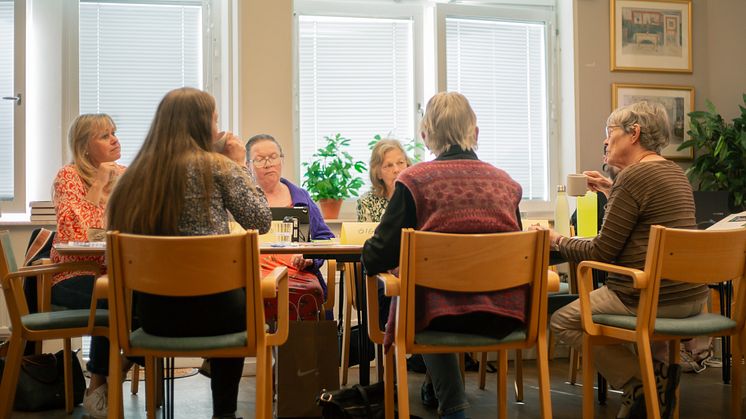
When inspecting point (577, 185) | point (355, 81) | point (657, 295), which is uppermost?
point (355, 81)

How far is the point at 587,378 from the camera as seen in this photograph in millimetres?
2631

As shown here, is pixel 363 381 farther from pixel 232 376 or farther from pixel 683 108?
pixel 683 108

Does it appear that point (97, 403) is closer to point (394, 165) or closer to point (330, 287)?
point (330, 287)

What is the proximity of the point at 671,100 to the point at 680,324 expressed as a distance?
3.37m

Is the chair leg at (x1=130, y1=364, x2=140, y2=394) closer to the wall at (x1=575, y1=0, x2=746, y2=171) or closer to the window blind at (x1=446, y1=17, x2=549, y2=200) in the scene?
the window blind at (x1=446, y1=17, x2=549, y2=200)

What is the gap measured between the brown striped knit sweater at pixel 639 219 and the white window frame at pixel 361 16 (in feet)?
9.01

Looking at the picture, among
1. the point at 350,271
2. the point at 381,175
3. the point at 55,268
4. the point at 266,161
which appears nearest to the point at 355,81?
the point at 381,175

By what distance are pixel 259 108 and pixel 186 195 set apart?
2.56m

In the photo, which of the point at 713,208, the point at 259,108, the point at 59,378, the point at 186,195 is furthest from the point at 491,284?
the point at 713,208

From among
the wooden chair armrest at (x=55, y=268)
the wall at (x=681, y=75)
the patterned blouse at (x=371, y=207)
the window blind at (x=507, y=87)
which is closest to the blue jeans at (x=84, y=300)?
the wooden chair armrest at (x=55, y=268)

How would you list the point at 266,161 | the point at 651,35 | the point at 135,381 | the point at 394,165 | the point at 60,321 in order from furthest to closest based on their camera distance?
the point at 651,35 < the point at 394,165 < the point at 266,161 < the point at 135,381 < the point at 60,321

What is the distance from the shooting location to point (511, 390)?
12.5ft

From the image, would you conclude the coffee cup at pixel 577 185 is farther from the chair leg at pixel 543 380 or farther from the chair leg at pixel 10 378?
the chair leg at pixel 10 378

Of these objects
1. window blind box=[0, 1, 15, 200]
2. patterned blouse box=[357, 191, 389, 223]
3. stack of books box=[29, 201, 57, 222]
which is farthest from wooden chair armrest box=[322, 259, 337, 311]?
window blind box=[0, 1, 15, 200]
